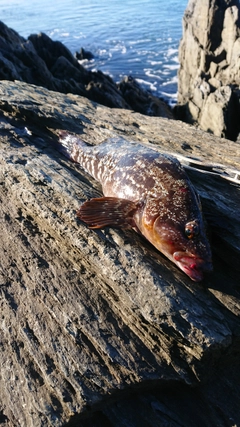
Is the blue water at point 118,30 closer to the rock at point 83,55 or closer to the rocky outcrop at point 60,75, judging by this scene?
the rock at point 83,55

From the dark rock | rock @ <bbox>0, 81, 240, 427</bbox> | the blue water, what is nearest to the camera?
rock @ <bbox>0, 81, 240, 427</bbox>

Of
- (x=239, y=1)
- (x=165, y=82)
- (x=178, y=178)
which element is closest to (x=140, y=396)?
(x=178, y=178)

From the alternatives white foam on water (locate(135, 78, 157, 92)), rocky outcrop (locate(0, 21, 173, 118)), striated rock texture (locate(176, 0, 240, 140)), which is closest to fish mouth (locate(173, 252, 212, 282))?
striated rock texture (locate(176, 0, 240, 140))

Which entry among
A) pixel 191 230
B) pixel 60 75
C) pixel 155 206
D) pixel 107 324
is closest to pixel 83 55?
pixel 60 75

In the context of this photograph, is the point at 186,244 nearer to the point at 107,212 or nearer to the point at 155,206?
the point at 155,206

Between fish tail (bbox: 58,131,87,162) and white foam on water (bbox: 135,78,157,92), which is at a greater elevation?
fish tail (bbox: 58,131,87,162)

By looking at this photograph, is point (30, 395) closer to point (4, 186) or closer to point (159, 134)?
point (4, 186)

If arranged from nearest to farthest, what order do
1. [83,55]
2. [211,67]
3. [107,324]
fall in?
[107,324] → [211,67] → [83,55]

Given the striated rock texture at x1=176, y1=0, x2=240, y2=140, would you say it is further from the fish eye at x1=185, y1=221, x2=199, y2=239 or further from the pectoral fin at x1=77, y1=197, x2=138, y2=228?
the fish eye at x1=185, y1=221, x2=199, y2=239
